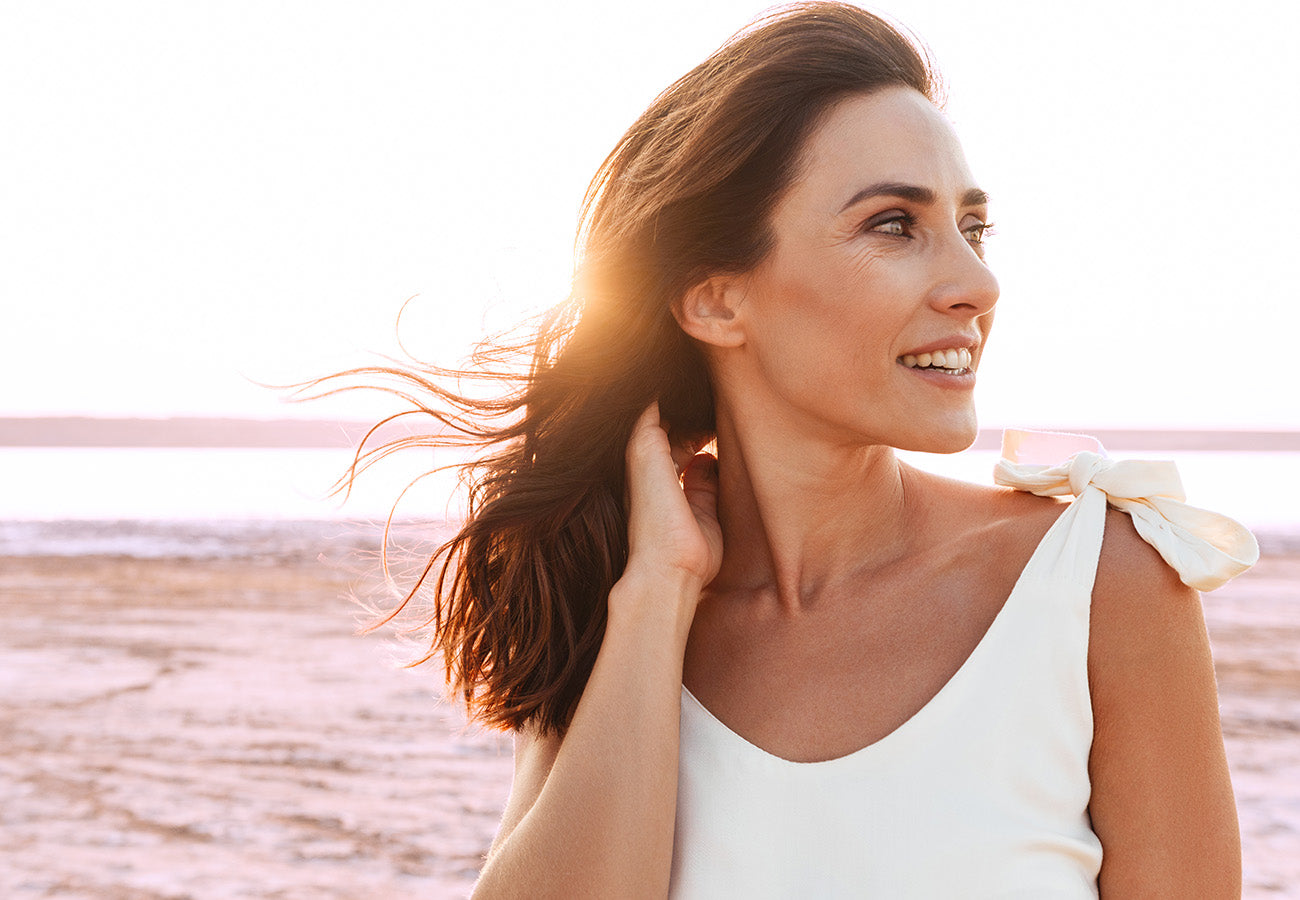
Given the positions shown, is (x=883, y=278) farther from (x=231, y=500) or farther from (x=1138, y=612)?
(x=231, y=500)

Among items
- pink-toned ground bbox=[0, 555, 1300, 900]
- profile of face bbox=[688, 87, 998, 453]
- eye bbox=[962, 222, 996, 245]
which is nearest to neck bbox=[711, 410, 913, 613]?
profile of face bbox=[688, 87, 998, 453]

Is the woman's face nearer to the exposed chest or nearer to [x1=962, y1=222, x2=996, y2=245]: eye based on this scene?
[x1=962, y1=222, x2=996, y2=245]: eye

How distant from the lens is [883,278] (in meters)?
2.17

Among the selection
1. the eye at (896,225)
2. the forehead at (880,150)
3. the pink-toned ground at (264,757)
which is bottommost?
the pink-toned ground at (264,757)

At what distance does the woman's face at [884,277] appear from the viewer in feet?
7.13

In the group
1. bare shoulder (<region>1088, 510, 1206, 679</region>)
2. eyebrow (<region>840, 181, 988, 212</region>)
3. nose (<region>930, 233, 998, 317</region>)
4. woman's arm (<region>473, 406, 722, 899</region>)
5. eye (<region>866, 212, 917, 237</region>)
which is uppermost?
eyebrow (<region>840, 181, 988, 212</region>)

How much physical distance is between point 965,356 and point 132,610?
1100cm

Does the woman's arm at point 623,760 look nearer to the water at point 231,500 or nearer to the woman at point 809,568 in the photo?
the woman at point 809,568

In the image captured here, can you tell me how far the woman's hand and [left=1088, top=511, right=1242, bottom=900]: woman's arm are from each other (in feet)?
2.68

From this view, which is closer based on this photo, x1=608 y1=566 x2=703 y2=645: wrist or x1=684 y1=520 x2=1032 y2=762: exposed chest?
x1=684 y1=520 x2=1032 y2=762: exposed chest

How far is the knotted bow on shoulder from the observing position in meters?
1.89

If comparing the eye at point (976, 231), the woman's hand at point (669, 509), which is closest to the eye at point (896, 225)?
the eye at point (976, 231)

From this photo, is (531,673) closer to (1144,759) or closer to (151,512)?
(1144,759)

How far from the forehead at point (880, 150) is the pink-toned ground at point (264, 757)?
403 cm
